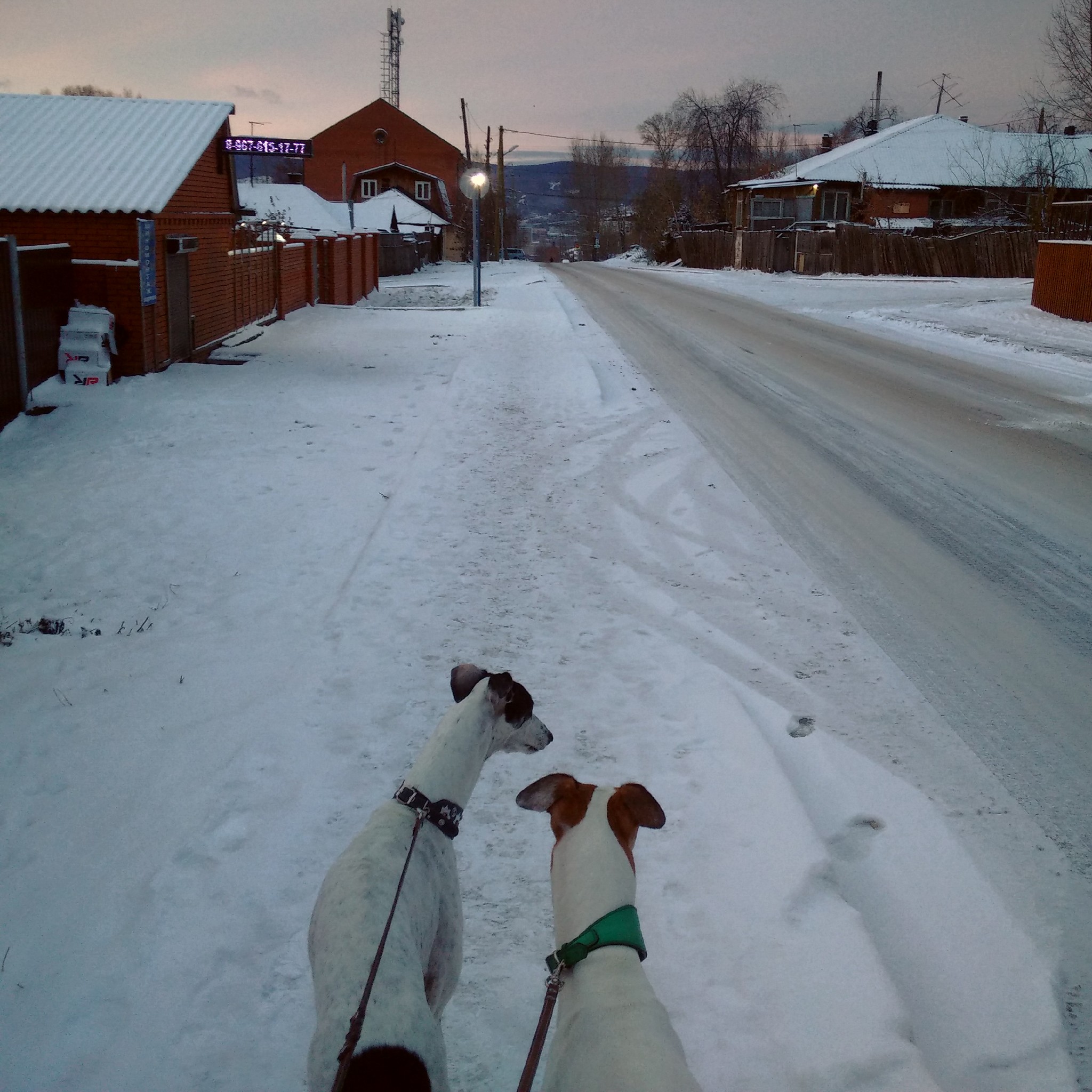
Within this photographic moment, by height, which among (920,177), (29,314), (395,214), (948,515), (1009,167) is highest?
(1009,167)

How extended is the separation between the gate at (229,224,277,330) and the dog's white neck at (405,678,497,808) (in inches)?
758

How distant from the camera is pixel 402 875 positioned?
2.96m

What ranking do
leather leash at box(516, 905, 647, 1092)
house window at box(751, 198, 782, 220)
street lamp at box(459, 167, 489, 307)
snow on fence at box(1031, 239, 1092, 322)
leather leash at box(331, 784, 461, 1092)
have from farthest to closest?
house window at box(751, 198, 782, 220)
street lamp at box(459, 167, 489, 307)
snow on fence at box(1031, 239, 1092, 322)
leather leash at box(516, 905, 647, 1092)
leather leash at box(331, 784, 461, 1092)

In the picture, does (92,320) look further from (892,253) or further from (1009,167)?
(1009,167)

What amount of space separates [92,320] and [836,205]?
52038mm

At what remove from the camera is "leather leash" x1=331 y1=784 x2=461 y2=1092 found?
2385 millimetres

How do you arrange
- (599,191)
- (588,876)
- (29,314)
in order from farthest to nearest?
(599,191) → (29,314) → (588,876)

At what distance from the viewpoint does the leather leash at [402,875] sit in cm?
238

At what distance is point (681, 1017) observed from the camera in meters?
3.46

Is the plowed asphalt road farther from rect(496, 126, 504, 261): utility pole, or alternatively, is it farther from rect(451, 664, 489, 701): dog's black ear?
rect(496, 126, 504, 261): utility pole

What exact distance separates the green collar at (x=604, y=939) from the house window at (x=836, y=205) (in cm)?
6111

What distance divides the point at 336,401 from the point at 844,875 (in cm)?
1116

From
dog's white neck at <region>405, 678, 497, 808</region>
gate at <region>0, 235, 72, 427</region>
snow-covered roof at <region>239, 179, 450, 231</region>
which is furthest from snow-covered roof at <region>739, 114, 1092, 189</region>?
dog's white neck at <region>405, 678, 497, 808</region>

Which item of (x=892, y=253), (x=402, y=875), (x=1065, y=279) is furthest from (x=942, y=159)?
(x=402, y=875)
